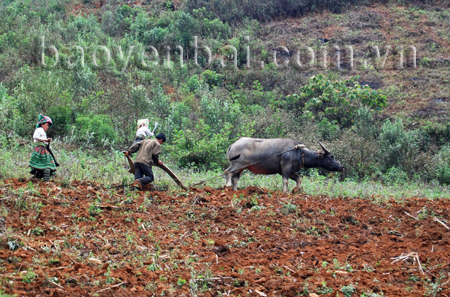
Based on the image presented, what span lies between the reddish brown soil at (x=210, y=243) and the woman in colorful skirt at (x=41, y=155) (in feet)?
1.28

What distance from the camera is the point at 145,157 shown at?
9.26m

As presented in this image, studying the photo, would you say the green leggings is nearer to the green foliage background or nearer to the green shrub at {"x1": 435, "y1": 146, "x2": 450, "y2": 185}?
the green foliage background

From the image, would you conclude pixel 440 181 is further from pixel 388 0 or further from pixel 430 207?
pixel 388 0

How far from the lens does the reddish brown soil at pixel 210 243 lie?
17.0ft

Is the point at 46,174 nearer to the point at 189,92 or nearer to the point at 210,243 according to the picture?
the point at 210,243

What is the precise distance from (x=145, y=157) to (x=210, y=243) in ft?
10.2

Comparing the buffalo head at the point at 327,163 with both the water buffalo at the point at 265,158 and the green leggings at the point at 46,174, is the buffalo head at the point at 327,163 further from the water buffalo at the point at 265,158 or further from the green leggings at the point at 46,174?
the green leggings at the point at 46,174

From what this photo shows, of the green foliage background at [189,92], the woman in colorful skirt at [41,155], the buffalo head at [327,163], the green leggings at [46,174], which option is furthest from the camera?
the green foliage background at [189,92]

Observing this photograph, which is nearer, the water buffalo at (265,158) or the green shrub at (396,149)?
the water buffalo at (265,158)

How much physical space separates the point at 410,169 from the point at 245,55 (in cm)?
1665

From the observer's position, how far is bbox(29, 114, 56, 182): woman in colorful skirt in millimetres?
9016

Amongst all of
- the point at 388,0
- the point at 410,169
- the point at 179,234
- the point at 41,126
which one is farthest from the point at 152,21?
the point at 179,234

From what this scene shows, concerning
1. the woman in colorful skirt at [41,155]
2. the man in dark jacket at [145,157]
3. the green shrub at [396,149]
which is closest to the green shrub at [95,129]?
the woman in colorful skirt at [41,155]

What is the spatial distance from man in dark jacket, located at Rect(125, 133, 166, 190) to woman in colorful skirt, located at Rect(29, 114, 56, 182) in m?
1.56
